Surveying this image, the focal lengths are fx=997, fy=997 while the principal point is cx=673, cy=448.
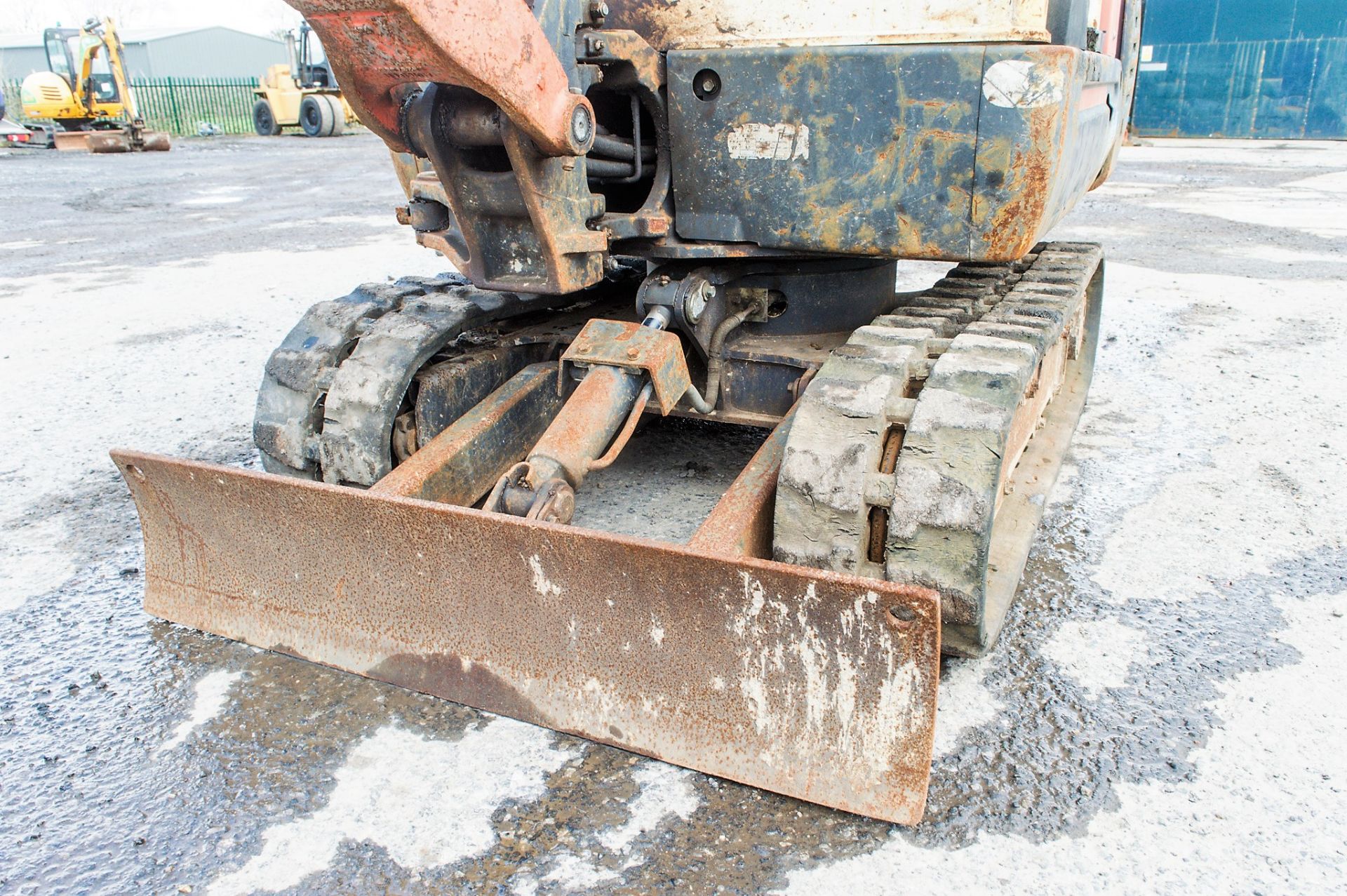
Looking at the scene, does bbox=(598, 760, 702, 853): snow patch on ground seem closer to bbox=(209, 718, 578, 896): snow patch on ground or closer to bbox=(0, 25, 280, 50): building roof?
bbox=(209, 718, 578, 896): snow patch on ground

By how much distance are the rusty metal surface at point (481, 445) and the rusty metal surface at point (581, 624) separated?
0.91 ft

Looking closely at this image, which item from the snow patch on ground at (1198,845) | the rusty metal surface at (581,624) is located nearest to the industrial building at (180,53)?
the rusty metal surface at (581,624)

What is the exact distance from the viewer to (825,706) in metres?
2.06

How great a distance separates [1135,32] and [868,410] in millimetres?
3289

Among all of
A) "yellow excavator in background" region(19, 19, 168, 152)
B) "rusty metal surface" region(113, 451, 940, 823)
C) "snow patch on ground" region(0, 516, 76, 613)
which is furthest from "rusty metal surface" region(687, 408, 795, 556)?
"yellow excavator in background" region(19, 19, 168, 152)

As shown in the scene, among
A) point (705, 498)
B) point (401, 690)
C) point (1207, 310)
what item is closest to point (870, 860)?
point (401, 690)

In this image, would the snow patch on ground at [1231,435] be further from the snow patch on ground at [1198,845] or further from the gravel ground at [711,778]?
the snow patch on ground at [1198,845]

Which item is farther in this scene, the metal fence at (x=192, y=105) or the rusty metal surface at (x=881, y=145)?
the metal fence at (x=192, y=105)

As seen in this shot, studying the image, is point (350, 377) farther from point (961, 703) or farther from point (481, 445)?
point (961, 703)

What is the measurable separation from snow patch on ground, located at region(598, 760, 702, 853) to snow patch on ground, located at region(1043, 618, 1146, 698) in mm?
1060

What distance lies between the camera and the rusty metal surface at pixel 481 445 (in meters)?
2.80

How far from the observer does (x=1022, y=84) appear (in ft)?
8.21


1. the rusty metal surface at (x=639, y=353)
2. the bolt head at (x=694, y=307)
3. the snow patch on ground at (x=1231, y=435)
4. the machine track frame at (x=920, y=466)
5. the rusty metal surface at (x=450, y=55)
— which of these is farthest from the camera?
the snow patch on ground at (x=1231, y=435)

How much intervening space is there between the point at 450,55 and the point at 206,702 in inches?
67.1
